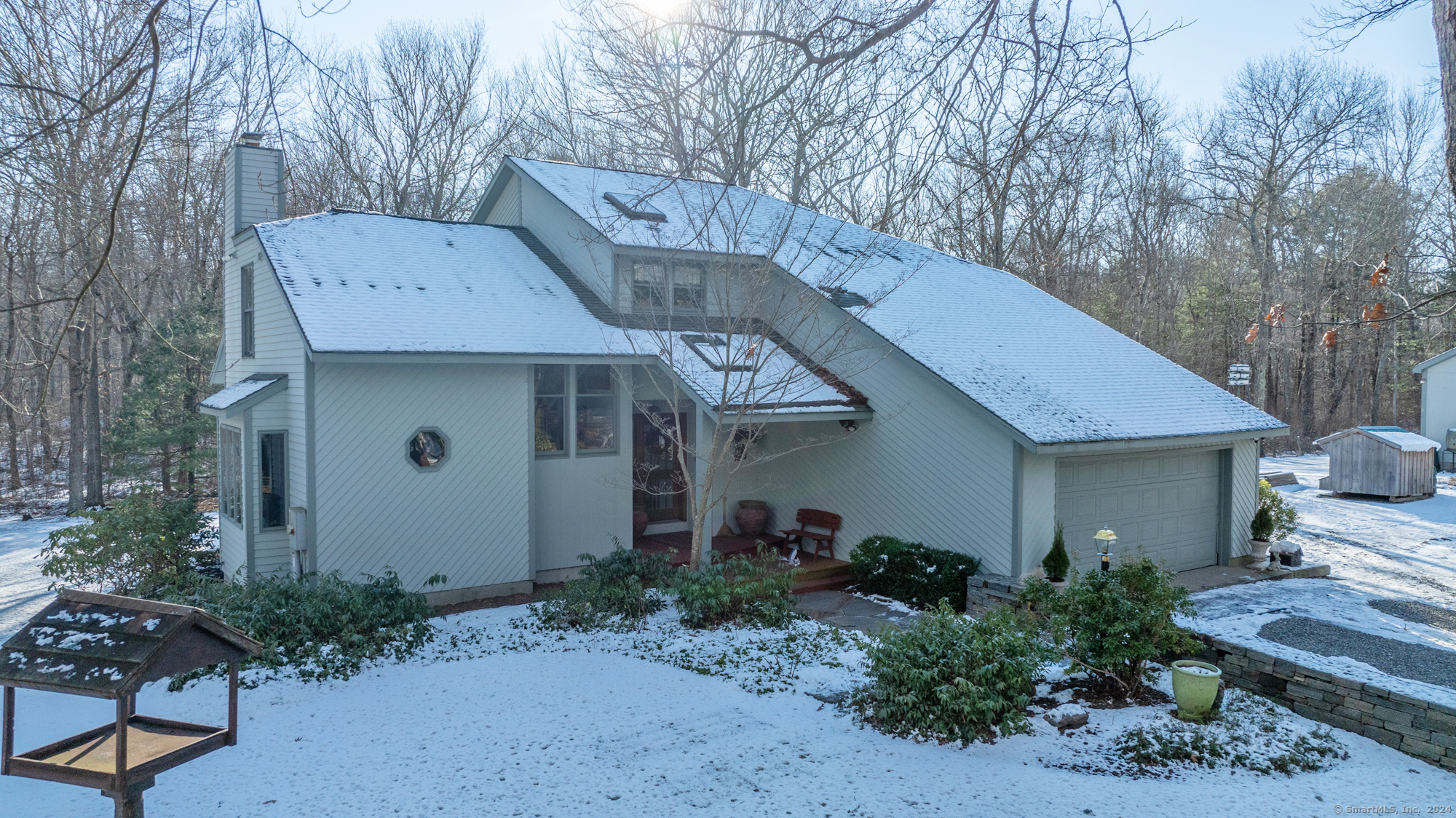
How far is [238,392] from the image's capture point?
10.8m

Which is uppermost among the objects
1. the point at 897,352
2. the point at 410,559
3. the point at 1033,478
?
the point at 897,352

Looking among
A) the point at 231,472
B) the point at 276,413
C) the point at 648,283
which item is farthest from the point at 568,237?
the point at 231,472

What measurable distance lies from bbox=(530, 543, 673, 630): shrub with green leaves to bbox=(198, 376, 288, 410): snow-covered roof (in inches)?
165

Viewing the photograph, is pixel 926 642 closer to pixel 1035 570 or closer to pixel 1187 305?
pixel 1035 570

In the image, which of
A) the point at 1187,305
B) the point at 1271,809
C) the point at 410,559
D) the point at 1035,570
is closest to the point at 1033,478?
the point at 1035,570

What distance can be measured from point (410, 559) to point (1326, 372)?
133 feet

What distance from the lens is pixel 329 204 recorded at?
76.1ft

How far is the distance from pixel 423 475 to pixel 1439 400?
30728mm

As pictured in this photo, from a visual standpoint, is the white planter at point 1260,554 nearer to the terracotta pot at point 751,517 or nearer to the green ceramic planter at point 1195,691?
the green ceramic planter at point 1195,691

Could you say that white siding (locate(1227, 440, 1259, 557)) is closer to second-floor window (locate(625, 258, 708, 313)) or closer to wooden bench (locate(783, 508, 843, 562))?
A: wooden bench (locate(783, 508, 843, 562))

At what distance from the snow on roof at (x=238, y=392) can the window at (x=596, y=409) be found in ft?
12.0

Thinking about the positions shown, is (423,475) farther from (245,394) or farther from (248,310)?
(248,310)

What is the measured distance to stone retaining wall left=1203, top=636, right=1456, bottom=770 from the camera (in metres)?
6.57

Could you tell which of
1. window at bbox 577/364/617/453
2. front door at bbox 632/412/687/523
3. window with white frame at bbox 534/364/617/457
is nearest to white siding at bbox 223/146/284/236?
window with white frame at bbox 534/364/617/457
